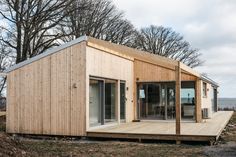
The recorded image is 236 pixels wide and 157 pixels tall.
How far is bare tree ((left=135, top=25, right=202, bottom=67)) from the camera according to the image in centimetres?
4716

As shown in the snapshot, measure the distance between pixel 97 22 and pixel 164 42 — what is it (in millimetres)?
15783

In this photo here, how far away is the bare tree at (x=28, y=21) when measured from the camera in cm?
2777

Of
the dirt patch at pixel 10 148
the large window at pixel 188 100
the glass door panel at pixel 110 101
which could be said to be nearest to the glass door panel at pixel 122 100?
the glass door panel at pixel 110 101

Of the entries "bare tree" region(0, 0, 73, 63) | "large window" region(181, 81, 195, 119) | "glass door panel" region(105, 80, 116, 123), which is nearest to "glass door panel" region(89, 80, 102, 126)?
"glass door panel" region(105, 80, 116, 123)

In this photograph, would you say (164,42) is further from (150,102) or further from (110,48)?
(110,48)

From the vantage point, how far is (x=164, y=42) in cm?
4812

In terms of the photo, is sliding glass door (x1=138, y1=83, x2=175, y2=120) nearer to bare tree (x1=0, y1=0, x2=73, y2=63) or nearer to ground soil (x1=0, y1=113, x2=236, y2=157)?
ground soil (x1=0, y1=113, x2=236, y2=157)

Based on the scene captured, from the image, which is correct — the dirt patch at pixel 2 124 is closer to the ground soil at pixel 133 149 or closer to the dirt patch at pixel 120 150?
the dirt patch at pixel 120 150

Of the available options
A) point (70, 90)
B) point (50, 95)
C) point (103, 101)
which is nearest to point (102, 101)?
point (103, 101)

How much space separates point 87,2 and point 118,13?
608cm

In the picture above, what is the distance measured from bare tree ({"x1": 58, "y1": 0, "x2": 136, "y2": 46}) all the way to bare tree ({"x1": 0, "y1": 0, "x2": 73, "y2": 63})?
0.85m

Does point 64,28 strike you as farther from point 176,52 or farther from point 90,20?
point 176,52

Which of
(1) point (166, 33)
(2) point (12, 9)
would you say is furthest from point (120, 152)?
(1) point (166, 33)

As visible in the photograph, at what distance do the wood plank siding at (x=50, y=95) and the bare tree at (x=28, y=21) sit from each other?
10.9m
